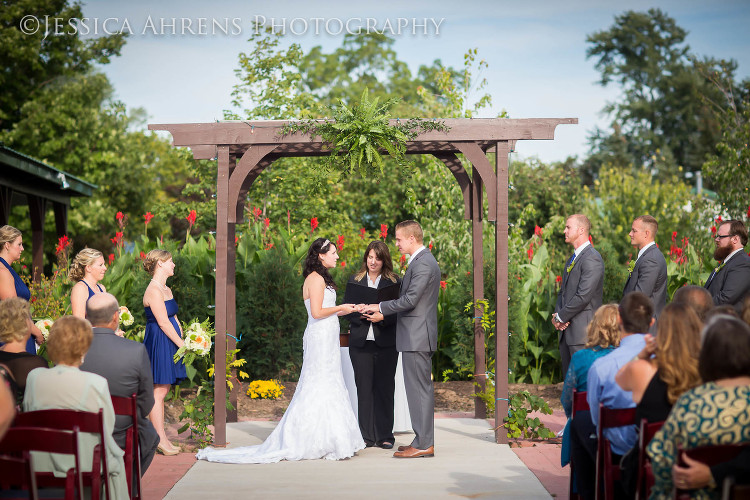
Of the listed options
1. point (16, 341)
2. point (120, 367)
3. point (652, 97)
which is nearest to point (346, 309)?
point (120, 367)

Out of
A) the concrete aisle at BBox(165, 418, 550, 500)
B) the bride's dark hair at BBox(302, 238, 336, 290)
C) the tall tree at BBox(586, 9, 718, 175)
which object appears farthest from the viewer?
the tall tree at BBox(586, 9, 718, 175)

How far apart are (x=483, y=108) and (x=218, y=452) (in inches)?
323

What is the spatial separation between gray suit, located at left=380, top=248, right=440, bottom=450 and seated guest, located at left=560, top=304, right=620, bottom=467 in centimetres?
196

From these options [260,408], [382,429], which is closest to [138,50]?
[260,408]

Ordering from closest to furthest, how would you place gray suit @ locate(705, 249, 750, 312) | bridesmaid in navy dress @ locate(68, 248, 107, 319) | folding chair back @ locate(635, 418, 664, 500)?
1. folding chair back @ locate(635, 418, 664, 500)
2. bridesmaid in navy dress @ locate(68, 248, 107, 319)
3. gray suit @ locate(705, 249, 750, 312)

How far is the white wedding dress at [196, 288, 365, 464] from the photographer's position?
6.57 m

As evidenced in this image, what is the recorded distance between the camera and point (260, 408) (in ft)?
29.8

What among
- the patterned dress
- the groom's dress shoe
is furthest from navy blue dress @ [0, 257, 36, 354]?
the patterned dress

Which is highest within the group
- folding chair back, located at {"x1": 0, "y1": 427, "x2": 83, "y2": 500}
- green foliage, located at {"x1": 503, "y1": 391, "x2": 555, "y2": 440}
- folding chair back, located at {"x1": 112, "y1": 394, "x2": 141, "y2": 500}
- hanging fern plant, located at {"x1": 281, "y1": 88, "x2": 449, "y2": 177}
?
hanging fern plant, located at {"x1": 281, "y1": 88, "x2": 449, "y2": 177}

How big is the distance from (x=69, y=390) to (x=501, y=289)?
13.6 ft

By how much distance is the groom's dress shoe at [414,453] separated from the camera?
659 centimetres

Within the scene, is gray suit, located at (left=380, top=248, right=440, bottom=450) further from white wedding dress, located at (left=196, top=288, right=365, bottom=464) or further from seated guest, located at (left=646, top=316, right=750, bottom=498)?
seated guest, located at (left=646, top=316, right=750, bottom=498)

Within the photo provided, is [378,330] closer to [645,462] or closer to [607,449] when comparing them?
[607,449]

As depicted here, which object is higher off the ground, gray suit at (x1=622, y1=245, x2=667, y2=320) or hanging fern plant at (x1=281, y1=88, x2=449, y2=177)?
hanging fern plant at (x1=281, y1=88, x2=449, y2=177)
